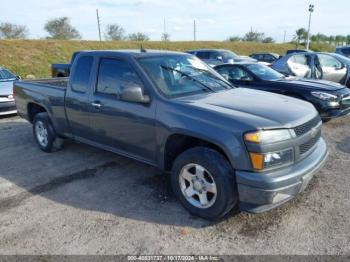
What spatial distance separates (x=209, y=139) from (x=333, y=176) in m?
2.31

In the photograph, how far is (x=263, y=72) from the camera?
780 centimetres

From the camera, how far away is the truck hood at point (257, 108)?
3.15 metres

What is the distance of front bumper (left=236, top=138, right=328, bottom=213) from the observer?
9.73 feet

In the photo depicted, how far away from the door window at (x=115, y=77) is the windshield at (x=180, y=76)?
0.67 ft

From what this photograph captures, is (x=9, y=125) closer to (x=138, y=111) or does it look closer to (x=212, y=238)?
(x=138, y=111)

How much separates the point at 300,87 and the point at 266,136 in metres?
4.31

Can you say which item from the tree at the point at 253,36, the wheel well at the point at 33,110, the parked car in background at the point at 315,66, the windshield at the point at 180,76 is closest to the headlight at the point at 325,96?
the windshield at the point at 180,76

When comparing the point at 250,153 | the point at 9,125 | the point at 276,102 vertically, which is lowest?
the point at 9,125

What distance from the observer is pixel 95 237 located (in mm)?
3260

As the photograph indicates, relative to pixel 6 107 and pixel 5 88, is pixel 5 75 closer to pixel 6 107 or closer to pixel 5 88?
pixel 5 88

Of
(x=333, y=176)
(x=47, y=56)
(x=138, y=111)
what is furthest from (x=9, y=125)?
(x=47, y=56)

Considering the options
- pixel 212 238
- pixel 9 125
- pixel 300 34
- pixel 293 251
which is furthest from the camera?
pixel 300 34

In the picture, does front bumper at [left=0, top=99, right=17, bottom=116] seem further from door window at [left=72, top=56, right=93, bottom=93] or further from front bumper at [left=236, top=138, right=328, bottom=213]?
front bumper at [left=236, top=138, right=328, bottom=213]

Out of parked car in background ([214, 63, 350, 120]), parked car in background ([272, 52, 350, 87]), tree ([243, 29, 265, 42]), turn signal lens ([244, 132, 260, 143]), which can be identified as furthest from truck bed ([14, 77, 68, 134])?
tree ([243, 29, 265, 42])
